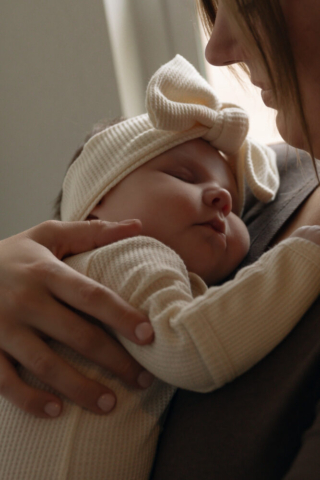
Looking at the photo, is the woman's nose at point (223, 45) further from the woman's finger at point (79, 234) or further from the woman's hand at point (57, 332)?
the woman's hand at point (57, 332)

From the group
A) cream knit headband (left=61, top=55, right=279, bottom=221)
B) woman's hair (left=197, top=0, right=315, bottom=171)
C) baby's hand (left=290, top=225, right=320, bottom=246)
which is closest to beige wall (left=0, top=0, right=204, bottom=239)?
cream knit headband (left=61, top=55, right=279, bottom=221)

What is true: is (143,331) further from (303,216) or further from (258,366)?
(303,216)

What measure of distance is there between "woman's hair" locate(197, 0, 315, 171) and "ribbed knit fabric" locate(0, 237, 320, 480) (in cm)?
24

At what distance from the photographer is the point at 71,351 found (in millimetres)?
758

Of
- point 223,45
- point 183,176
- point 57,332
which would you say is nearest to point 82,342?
point 57,332

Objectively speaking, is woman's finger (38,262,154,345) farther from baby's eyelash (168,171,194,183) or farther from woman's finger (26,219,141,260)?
baby's eyelash (168,171,194,183)

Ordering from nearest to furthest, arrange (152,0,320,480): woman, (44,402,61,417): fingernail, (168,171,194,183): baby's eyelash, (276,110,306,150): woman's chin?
(152,0,320,480): woman, (44,402,61,417): fingernail, (276,110,306,150): woman's chin, (168,171,194,183): baby's eyelash

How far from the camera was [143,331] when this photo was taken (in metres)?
0.66

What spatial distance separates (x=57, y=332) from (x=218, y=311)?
24cm

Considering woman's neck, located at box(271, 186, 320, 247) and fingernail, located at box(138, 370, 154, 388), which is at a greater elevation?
woman's neck, located at box(271, 186, 320, 247)

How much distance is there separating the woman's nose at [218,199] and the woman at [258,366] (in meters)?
0.19

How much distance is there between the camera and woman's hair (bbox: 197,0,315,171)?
0.71m

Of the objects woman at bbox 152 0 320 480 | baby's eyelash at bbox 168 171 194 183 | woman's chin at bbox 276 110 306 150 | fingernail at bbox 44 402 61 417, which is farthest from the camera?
baby's eyelash at bbox 168 171 194 183

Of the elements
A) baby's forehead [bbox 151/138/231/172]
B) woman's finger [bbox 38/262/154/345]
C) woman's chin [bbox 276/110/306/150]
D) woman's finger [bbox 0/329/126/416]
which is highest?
woman's chin [bbox 276/110/306/150]
